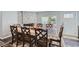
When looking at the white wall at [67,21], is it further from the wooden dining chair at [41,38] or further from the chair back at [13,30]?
the chair back at [13,30]

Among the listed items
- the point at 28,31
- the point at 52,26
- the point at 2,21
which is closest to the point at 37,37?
the point at 28,31

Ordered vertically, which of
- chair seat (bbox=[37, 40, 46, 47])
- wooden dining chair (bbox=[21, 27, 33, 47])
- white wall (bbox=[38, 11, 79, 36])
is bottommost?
chair seat (bbox=[37, 40, 46, 47])

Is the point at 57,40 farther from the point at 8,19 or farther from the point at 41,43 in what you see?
the point at 8,19

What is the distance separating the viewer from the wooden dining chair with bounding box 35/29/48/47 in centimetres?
177

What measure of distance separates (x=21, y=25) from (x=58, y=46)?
0.63 metres

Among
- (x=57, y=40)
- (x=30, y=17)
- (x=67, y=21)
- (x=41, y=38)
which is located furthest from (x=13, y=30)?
(x=67, y=21)

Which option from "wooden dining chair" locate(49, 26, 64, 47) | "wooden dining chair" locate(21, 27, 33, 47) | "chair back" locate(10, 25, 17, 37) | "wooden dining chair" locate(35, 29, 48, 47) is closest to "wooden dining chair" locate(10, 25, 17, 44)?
"chair back" locate(10, 25, 17, 37)

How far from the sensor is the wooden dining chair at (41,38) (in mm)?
1770

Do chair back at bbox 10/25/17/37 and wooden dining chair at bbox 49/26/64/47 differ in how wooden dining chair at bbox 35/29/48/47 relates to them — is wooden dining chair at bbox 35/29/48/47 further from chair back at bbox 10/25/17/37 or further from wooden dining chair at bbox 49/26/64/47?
chair back at bbox 10/25/17/37

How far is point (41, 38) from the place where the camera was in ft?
5.85
